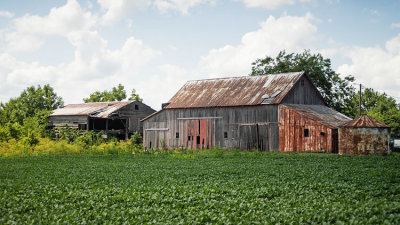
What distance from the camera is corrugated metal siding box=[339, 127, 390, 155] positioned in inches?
1080

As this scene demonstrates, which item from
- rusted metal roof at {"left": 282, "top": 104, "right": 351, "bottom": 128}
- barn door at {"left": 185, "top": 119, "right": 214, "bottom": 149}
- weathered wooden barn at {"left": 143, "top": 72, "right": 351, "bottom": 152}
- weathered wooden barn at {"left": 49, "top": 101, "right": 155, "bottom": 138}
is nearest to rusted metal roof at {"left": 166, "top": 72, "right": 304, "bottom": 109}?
weathered wooden barn at {"left": 143, "top": 72, "right": 351, "bottom": 152}

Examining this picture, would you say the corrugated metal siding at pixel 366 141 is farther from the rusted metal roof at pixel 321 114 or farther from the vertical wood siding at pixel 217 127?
the vertical wood siding at pixel 217 127

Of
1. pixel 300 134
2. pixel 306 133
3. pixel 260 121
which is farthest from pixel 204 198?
pixel 260 121

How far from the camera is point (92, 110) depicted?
47.8 meters

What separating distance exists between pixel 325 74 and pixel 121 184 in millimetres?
36781

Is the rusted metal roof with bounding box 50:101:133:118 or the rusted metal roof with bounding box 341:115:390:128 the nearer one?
the rusted metal roof with bounding box 341:115:390:128

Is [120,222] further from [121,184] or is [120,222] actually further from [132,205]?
[121,184]

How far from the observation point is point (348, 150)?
92.5 ft

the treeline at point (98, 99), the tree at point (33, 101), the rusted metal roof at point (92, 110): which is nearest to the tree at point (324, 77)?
the treeline at point (98, 99)

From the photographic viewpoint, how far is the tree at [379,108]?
166 ft

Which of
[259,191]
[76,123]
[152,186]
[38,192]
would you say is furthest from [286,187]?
[76,123]

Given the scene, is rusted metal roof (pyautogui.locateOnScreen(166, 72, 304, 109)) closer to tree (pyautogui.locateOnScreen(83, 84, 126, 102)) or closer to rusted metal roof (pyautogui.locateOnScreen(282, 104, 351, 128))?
rusted metal roof (pyautogui.locateOnScreen(282, 104, 351, 128))

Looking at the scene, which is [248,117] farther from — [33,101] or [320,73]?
[33,101]

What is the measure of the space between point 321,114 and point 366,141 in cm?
677
